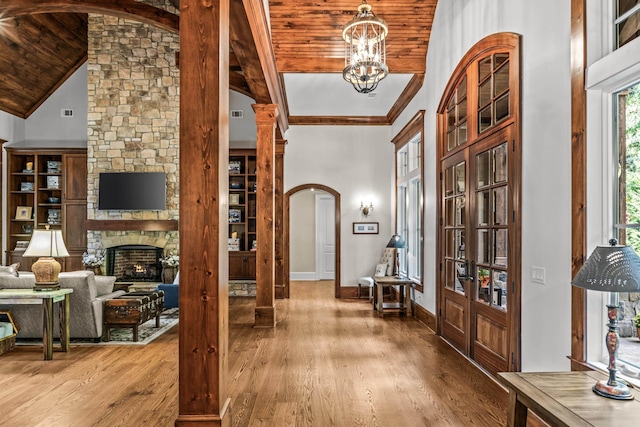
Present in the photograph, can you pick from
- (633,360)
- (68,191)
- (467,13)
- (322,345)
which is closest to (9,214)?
(68,191)

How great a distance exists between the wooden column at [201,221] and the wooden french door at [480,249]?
2427 mm

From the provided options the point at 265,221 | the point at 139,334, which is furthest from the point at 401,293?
the point at 139,334

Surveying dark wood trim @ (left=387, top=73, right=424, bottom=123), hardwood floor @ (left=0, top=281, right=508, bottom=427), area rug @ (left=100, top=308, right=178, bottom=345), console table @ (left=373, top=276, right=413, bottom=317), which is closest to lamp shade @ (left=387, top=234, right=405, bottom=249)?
console table @ (left=373, top=276, right=413, bottom=317)

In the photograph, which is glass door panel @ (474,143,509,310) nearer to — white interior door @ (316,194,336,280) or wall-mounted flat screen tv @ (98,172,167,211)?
wall-mounted flat screen tv @ (98,172,167,211)

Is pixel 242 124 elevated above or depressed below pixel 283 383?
above

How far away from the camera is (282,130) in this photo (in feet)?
28.8

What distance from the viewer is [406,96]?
7.62m

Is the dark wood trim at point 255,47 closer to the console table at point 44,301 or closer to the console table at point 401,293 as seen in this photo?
the console table at point 44,301

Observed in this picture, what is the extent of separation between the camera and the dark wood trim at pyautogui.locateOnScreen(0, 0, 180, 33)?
458 cm

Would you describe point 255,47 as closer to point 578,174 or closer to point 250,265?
point 578,174

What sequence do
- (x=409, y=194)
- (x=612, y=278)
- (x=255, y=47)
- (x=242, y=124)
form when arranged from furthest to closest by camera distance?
(x=242, y=124) < (x=409, y=194) < (x=255, y=47) < (x=612, y=278)

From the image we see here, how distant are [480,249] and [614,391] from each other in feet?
8.27

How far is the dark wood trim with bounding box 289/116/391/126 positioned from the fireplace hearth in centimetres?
392

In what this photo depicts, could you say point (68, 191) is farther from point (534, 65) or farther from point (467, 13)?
point (534, 65)
